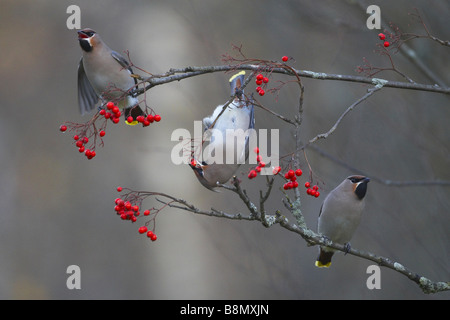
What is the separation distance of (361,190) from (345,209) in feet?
0.52

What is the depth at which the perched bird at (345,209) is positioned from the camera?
422 centimetres

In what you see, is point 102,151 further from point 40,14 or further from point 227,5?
point 227,5

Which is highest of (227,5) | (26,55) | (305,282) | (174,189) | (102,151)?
(227,5)

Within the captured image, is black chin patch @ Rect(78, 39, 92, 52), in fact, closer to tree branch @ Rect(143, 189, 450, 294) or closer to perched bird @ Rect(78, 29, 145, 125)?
perched bird @ Rect(78, 29, 145, 125)

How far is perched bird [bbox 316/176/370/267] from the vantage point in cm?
422

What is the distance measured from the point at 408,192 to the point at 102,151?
369 centimetres

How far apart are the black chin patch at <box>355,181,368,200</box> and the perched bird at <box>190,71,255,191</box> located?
837mm

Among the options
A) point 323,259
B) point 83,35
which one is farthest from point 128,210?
point 323,259

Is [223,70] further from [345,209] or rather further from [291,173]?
[345,209]

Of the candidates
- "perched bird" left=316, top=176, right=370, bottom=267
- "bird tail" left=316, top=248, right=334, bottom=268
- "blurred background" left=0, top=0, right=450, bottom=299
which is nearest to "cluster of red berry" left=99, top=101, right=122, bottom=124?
"perched bird" left=316, top=176, right=370, bottom=267

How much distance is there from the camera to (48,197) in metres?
7.58

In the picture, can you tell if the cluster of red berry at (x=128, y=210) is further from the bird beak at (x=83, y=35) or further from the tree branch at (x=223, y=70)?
the bird beak at (x=83, y=35)

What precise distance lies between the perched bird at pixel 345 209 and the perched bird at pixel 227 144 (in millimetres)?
825

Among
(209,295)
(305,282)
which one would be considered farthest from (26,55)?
(305,282)
